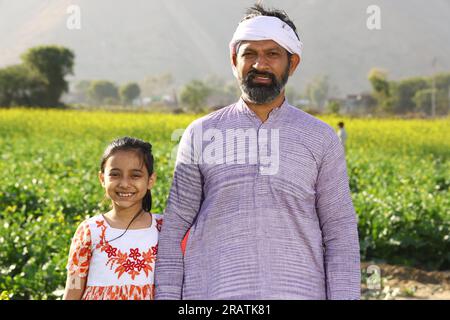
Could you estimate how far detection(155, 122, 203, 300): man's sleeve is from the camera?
6.82 ft

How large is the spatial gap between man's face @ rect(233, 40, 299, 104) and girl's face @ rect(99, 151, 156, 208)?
0.45m

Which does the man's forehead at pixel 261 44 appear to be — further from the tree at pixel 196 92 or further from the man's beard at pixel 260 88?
the tree at pixel 196 92

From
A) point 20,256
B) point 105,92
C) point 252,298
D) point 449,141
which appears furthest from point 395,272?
point 105,92

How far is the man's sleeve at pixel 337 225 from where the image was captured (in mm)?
2051

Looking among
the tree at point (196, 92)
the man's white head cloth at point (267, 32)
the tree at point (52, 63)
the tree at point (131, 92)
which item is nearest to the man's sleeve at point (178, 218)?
the man's white head cloth at point (267, 32)

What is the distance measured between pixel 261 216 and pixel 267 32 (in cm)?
58

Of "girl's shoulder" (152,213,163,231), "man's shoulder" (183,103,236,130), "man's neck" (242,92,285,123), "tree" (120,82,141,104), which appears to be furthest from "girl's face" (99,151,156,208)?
"tree" (120,82,141,104)

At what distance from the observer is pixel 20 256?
490cm

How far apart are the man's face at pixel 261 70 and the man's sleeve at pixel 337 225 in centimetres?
25

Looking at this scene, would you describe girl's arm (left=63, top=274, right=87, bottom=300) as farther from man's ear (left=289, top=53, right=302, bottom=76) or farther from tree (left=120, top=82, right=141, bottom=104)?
tree (left=120, top=82, right=141, bottom=104)

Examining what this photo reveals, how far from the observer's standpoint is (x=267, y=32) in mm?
2039

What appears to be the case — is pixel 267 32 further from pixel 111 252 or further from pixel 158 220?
pixel 111 252

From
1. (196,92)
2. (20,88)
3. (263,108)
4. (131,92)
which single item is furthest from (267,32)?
(131,92)
